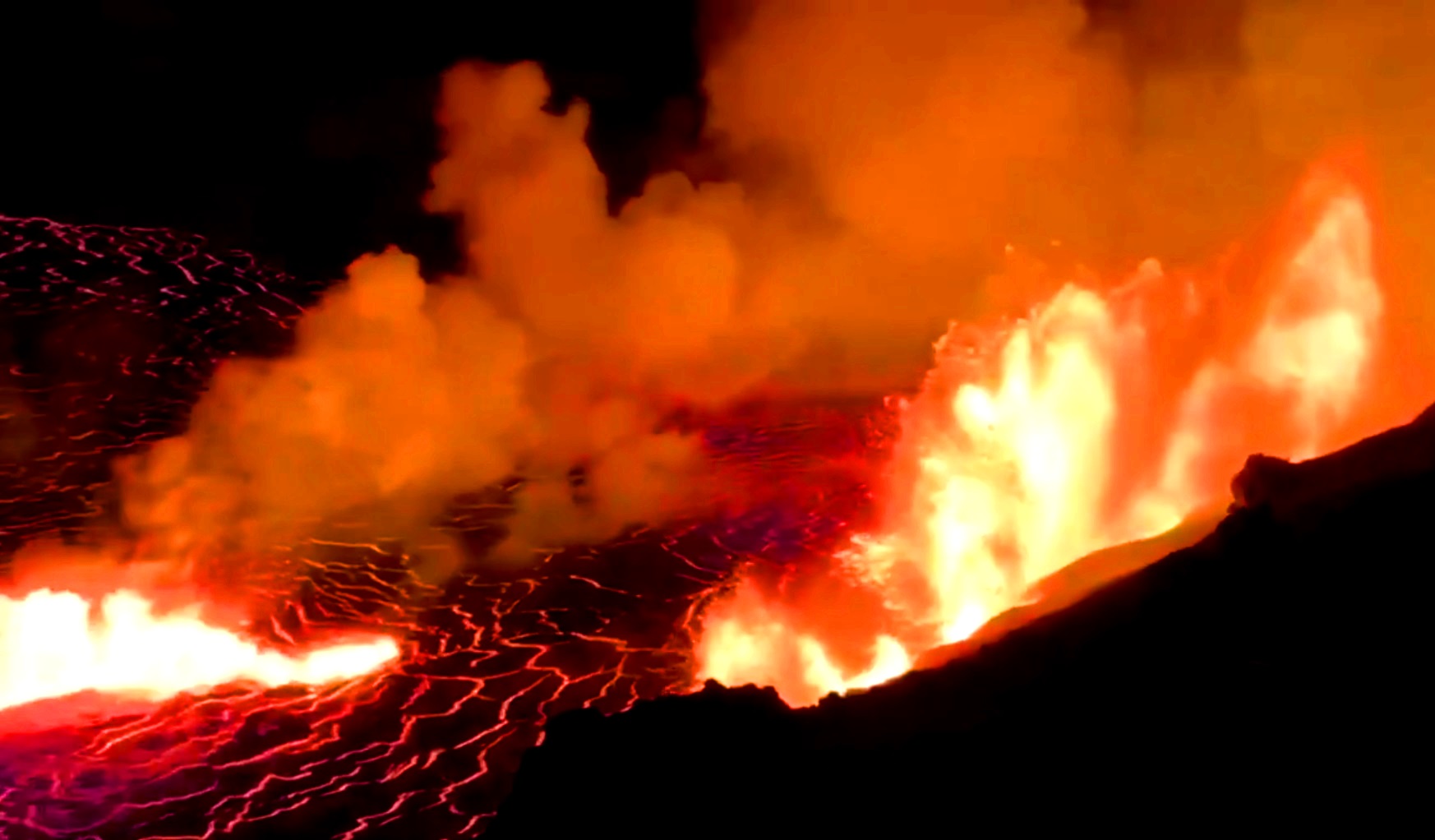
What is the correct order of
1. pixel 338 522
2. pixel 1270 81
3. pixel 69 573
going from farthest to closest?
pixel 1270 81, pixel 338 522, pixel 69 573

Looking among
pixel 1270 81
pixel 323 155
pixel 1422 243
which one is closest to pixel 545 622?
pixel 1422 243

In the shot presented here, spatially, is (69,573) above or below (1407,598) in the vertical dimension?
above

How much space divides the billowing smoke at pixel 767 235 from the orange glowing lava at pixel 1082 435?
118 cm

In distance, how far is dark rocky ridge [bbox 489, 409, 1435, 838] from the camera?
3775 mm

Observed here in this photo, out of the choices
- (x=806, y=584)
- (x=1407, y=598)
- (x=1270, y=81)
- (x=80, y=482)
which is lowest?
(x=1407, y=598)

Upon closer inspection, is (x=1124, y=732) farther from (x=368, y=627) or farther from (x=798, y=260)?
(x=798, y=260)

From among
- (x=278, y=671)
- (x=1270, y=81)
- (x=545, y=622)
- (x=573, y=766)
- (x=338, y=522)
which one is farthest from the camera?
(x=1270, y=81)

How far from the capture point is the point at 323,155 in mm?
23375

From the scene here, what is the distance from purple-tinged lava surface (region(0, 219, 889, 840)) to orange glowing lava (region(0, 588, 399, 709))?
23 cm

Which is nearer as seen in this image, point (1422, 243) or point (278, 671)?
point (278, 671)

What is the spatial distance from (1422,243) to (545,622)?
31.1 feet

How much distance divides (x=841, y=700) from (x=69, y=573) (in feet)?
24.7

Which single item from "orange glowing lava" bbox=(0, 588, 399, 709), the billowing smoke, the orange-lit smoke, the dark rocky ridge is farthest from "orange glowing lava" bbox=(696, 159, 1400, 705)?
the dark rocky ridge

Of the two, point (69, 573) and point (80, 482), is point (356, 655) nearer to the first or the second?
point (69, 573)
